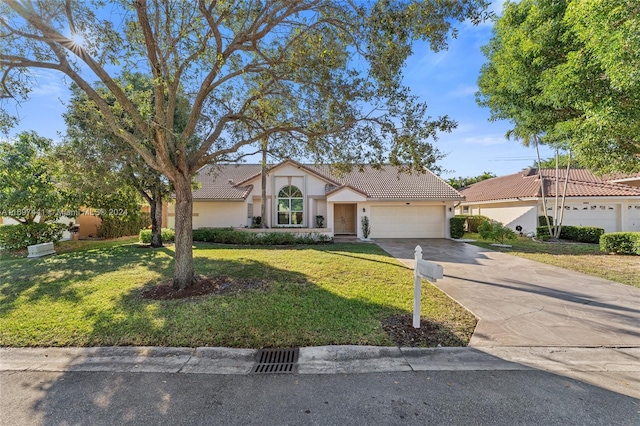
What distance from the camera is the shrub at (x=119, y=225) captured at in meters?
19.7

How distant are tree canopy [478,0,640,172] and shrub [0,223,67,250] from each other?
21.8m

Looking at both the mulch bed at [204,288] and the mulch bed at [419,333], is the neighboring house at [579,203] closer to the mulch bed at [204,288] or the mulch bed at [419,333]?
the mulch bed at [419,333]

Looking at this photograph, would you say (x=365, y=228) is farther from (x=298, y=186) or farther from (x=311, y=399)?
(x=311, y=399)

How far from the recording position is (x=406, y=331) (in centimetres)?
483

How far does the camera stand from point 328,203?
19.2 m

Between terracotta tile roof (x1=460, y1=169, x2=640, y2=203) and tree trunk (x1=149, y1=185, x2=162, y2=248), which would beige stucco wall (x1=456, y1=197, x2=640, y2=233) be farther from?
tree trunk (x1=149, y1=185, x2=162, y2=248)

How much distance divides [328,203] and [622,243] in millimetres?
14536

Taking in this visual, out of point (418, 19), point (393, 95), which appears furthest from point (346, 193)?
point (418, 19)

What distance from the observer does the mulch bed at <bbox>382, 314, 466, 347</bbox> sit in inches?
175

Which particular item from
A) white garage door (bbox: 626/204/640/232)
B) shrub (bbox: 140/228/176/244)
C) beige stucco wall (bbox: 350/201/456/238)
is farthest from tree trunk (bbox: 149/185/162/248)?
white garage door (bbox: 626/204/640/232)

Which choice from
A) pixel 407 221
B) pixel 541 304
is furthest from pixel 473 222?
pixel 541 304

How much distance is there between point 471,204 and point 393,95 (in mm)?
24443

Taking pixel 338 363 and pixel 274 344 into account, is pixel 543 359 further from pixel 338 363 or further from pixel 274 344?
pixel 274 344

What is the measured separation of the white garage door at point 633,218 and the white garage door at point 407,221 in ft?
41.7
